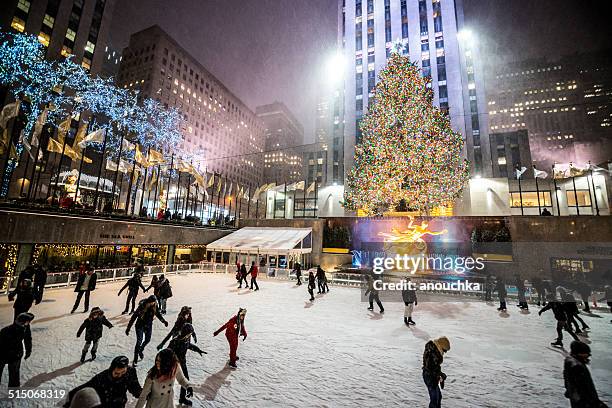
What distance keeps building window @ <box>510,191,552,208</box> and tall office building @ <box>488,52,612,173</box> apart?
7965 cm

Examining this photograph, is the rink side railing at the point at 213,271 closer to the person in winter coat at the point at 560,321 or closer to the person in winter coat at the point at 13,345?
the person in winter coat at the point at 560,321

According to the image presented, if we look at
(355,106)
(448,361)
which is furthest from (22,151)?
(448,361)

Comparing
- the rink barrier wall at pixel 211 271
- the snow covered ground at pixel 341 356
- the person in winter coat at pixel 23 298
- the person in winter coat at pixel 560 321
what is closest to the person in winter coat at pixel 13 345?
the snow covered ground at pixel 341 356

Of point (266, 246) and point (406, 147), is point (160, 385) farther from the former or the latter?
point (406, 147)

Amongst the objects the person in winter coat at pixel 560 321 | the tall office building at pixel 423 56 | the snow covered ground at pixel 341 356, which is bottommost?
the snow covered ground at pixel 341 356

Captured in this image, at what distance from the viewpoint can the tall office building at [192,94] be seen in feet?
251

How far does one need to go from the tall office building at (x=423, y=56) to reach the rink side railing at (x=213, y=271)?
22234 mm

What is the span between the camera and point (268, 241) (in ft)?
80.9

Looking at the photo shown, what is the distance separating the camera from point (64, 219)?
636 inches

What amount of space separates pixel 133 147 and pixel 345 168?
88.3 feet

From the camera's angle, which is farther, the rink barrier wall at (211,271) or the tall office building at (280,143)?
the tall office building at (280,143)

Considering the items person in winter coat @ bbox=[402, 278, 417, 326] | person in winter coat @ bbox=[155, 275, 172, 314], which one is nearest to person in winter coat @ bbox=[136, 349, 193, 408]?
person in winter coat @ bbox=[155, 275, 172, 314]

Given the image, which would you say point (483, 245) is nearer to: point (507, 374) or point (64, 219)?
point (507, 374)

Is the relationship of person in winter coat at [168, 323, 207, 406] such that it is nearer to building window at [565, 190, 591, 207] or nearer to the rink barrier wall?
the rink barrier wall
